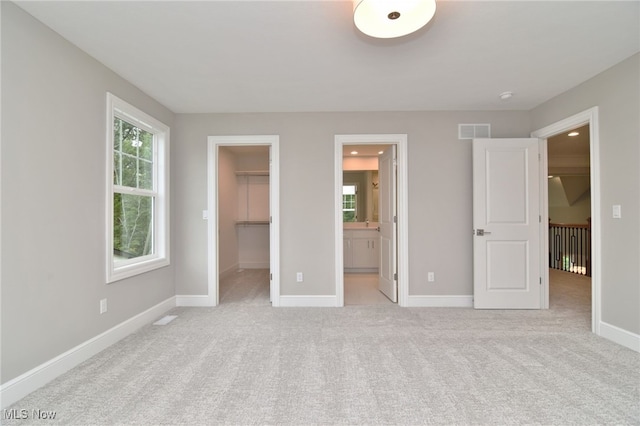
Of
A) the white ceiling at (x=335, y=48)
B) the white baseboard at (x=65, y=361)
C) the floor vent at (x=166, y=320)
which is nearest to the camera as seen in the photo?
the white baseboard at (x=65, y=361)

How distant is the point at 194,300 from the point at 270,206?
1.60 meters

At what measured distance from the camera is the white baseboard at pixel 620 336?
2.36 metres

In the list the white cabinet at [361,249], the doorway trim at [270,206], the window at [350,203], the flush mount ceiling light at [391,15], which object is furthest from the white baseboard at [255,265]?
the flush mount ceiling light at [391,15]

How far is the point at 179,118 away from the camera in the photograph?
3.69m

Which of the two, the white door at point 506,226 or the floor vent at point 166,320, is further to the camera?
the white door at point 506,226

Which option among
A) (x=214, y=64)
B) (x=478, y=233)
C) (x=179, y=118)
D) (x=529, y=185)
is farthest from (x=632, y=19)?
(x=179, y=118)

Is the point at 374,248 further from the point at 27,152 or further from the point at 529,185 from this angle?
the point at 27,152

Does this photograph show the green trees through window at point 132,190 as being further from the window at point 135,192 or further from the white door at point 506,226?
the white door at point 506,226

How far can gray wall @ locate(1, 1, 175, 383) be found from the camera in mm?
1739

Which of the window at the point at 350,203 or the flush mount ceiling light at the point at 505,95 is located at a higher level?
the flush mount ceiling light at the point at 505,95

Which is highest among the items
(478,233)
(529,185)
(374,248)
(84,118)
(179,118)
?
(179,118)

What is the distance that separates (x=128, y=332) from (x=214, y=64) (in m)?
2.71

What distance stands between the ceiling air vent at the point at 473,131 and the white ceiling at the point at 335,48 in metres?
0.39

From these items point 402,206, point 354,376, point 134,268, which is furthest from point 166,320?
point 402,206
